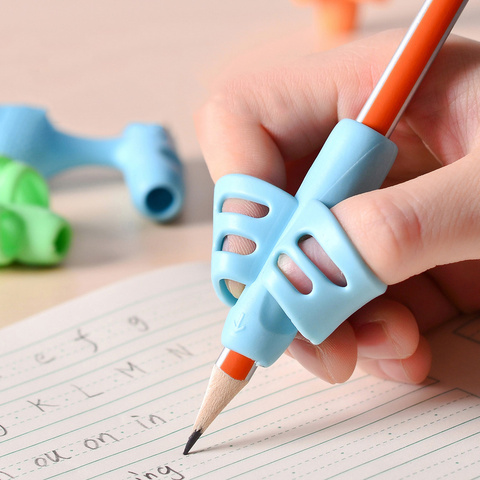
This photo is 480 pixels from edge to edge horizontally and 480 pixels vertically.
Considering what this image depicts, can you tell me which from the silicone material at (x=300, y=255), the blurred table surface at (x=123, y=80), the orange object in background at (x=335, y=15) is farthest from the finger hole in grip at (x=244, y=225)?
the orange object in background at (x=335, y=15)

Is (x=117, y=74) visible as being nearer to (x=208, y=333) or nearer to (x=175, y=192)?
(x=175, y=192)

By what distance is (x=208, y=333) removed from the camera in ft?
1.48

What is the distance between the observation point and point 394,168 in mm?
455

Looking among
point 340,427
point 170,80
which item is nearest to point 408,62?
A: point 340,427

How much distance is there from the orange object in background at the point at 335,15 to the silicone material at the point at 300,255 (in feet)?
1.70

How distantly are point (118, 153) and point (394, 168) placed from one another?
265 mm

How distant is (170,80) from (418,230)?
55 cm

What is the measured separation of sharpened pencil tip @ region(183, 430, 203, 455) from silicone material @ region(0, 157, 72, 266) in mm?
209

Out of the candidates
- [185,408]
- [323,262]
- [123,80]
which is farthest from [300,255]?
[123,80]

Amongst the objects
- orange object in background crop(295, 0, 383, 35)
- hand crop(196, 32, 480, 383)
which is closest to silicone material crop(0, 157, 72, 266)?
hand crop(196, 32, 480, 383)

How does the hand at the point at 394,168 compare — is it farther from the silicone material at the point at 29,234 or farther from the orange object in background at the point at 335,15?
the orange object in background at the point at 335,15

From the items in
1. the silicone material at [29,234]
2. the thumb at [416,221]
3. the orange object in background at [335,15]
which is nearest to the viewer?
the thumb at [416,221]

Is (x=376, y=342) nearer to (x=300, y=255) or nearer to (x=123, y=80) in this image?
(x=300, y=255)

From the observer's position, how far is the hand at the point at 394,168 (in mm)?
313
